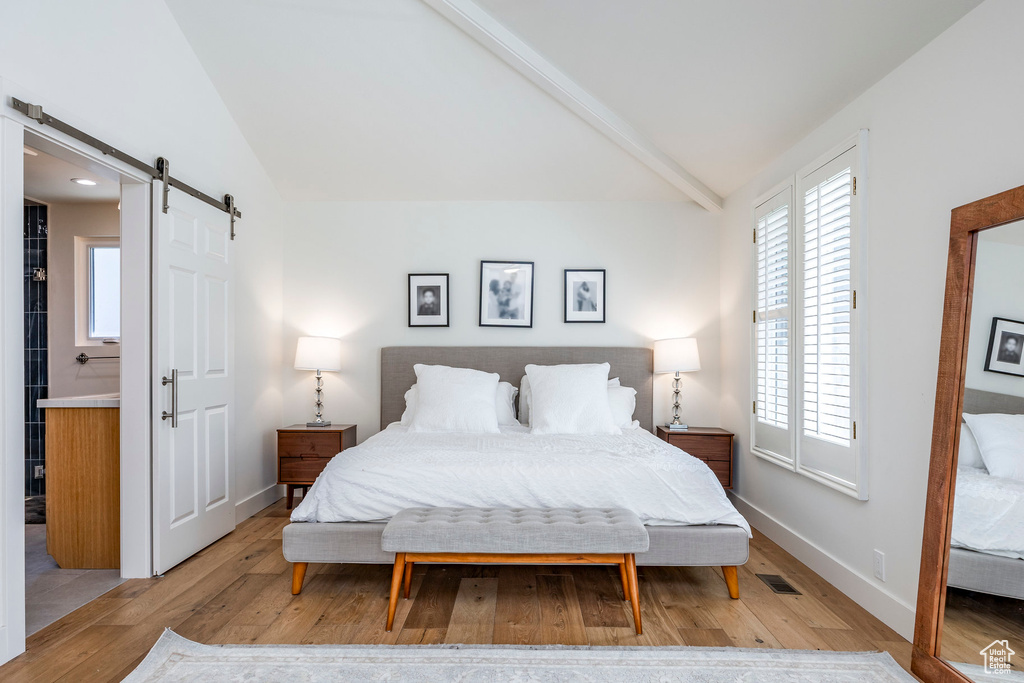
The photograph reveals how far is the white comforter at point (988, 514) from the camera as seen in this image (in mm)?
1693

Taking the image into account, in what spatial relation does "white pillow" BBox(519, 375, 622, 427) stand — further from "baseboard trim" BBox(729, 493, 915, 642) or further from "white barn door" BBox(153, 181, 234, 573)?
"white barn door" BBox(153, 181, 234, 573)

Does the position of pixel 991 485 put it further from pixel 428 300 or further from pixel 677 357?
pixel 428 300

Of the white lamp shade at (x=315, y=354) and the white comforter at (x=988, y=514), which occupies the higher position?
the white lamp shade at (x=315, y=354)

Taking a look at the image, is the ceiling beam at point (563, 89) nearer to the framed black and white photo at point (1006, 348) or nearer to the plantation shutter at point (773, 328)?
the plantation shutter at point (773, 328)

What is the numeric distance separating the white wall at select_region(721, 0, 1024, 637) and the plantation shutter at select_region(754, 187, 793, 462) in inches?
18.9

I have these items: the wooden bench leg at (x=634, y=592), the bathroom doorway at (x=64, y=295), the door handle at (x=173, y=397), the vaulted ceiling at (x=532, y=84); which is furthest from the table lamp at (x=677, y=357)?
the bathroom doorway at (x=64, y=295)

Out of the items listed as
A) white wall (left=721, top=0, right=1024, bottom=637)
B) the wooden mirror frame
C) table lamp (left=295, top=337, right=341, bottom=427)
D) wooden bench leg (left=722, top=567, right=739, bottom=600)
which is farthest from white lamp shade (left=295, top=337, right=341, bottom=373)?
the wooden mirror frame

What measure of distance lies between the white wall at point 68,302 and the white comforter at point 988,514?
5597 millimetres

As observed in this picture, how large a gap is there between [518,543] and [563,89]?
2512 mm

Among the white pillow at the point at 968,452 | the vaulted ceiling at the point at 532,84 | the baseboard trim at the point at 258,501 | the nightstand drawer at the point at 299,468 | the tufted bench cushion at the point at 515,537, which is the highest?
the vaulted ceiling at the point at 532,84

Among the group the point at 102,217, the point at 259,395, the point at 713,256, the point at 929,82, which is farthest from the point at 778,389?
the point at 102,217

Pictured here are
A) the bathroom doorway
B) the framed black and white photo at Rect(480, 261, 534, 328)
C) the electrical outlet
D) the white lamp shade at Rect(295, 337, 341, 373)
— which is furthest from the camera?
the framed black and white photo at Rect(480, 261, 534, 328)

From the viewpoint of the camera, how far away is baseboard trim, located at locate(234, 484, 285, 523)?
388 centimetres

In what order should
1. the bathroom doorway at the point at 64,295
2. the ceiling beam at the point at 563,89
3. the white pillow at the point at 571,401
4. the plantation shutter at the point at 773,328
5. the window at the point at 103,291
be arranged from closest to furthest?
the ceiling beam at the point at 563,89, the plantation shutter at the point at 773,328, the white pillow at the point at 571,401, the bathroom doorway at the point at 64,295, the window at the point at 103,291
